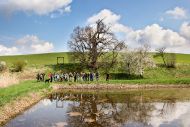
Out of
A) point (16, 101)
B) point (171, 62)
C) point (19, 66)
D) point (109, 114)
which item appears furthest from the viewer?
point (171, 62)

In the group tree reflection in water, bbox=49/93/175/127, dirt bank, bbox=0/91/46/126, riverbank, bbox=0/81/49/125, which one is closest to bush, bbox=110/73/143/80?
riverbank, bbox=0/81/49/125

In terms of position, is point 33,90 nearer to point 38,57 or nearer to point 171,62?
point 171,62

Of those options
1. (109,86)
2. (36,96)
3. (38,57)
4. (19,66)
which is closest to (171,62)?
(109,86)

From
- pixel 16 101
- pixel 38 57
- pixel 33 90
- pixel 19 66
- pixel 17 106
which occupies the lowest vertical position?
pixel 17 106

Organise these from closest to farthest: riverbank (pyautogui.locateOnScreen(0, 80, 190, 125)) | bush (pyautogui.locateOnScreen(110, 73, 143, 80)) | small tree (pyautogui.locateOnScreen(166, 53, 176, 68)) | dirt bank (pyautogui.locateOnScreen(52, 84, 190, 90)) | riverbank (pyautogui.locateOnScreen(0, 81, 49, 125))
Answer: riverbank (pyautogui.locateOnScreen(0, 81, 49, 125)) → riverbank (pyautogui.locateOnScreen(0, 80, 190, 125)) → dirt bank (pyautogui.locateOnScreen(52, 84, 190, 90)) → bush (pyautogui.locateOnScreen(110, 73, 143, 80)) → small tree (pyautogui.locateOnScreen(166, 53, 176, 68))

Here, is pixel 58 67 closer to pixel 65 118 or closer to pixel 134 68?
pixel 134 68

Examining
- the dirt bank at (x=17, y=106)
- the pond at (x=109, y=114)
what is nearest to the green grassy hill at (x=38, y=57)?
the dirt bank at (x=17, y=106)

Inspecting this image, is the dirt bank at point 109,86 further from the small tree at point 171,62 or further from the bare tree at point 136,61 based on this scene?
the small tree at point 171,62

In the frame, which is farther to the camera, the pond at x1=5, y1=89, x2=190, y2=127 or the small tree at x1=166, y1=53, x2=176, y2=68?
the small tree at x1=166, y1=53, x2=176, y2=68

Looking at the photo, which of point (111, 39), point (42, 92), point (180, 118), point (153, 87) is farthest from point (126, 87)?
point (180, 118)

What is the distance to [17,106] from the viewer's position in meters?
32.8

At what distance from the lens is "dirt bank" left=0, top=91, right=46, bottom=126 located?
27.7 meters

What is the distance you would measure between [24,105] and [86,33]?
159ft

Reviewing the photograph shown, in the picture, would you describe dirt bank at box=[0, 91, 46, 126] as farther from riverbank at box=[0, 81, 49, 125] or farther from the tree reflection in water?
the tree reflection in water
